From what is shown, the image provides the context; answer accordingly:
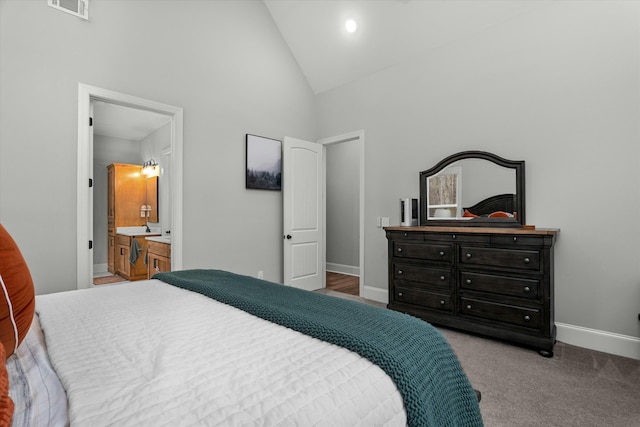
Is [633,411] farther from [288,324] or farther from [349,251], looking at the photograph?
[349,251]

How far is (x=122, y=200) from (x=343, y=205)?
3983 millimetres

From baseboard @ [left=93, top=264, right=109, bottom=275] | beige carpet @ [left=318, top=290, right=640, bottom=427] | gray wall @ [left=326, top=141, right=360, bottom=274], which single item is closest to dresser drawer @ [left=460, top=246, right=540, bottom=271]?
beige carpet @ [left=318, top=290, right=640, bottom=427]

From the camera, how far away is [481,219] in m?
3.12

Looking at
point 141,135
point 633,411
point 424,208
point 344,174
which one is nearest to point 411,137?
point 424,208

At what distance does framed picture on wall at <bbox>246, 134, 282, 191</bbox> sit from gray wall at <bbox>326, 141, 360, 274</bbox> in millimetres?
2163

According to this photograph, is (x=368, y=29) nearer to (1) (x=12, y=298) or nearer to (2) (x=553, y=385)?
(2) (x=553, y=385)

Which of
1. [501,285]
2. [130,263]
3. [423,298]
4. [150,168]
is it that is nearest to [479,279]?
[501,285]

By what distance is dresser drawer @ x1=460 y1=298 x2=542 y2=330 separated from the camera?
252 centimetres

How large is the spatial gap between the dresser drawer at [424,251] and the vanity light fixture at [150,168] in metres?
4.51

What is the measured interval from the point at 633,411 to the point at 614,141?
6.25 ft

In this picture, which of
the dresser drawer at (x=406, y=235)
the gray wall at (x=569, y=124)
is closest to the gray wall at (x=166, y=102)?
the dresser drawer at (x=406, y=235)

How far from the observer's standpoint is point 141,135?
611 centimetres

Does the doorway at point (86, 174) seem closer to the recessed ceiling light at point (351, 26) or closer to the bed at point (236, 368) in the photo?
the bed at point (236, 368)

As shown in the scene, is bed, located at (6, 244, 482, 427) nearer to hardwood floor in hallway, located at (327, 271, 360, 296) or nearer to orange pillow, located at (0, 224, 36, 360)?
orange pillow, located at (0, 224, 36, 360)
